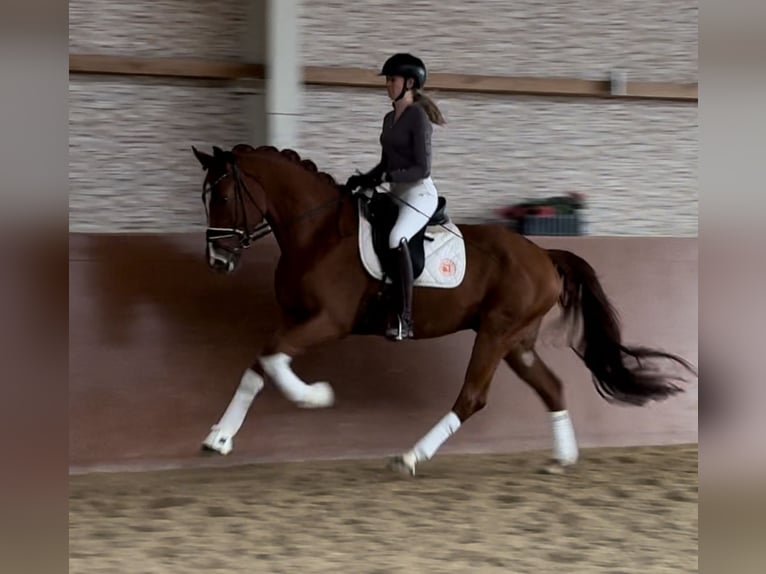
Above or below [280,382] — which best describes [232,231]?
above

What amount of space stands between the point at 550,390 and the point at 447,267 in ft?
3.17

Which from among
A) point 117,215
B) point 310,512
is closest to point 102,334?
point 117,215

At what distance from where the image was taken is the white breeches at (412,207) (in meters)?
4.42

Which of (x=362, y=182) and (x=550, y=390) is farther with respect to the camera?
(x=550, y=390)

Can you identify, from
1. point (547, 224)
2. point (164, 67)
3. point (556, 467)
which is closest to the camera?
point (556, 467)

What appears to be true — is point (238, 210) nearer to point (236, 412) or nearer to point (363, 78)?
point (236, 412)

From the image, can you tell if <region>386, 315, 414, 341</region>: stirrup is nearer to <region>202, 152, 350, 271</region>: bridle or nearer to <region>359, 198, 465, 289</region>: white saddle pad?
<region>359, 198, 465, 289</region>: white saddle pad

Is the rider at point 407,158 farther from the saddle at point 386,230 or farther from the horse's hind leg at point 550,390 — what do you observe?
the horse's hind leg at point 550,390

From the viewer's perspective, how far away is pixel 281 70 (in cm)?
509

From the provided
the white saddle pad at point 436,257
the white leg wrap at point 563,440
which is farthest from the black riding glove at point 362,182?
the white leg wrap at point 563,440

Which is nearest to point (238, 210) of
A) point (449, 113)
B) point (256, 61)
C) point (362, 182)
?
point (362, 182)

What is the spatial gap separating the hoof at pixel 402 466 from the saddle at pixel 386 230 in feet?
3.06

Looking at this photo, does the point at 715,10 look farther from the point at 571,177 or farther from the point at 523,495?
the point at 571,177

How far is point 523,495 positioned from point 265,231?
1.83 m
